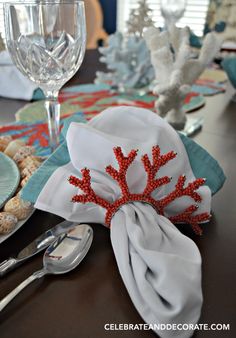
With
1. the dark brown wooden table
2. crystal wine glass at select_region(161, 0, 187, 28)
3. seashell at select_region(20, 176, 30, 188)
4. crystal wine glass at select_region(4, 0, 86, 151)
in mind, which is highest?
crystal wine glass at select_region(4, 0, 86, 151)

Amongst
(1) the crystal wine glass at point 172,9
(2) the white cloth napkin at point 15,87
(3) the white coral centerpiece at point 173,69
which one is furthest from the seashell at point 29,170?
(1) the crystal wine glass at point 172,9

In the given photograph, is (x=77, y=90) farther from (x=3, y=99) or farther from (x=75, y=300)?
(x=75, y=300)

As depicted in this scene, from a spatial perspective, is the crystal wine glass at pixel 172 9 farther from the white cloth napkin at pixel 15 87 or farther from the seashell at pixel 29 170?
the seashell at pixel 29 170

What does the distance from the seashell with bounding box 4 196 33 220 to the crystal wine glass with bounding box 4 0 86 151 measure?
0.15m

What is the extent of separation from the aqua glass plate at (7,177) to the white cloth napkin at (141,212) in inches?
1.8

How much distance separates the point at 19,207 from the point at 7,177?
7 cm

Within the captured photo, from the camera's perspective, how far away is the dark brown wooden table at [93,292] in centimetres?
23

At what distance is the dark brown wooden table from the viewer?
0.23 m

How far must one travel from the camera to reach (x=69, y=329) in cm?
23

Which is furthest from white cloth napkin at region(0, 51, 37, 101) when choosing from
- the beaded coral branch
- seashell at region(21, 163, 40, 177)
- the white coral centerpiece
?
the beaded coral branch

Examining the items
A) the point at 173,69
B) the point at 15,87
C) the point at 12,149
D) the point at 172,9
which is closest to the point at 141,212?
the point at 12,149

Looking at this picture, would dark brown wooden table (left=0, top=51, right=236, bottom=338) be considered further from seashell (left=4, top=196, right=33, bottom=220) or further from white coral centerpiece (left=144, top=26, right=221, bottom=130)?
white coral centerpiece (left=144, top=26, right=221, bottom=130)

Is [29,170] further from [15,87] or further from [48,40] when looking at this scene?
[15,87]

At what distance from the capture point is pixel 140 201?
0.99ft
